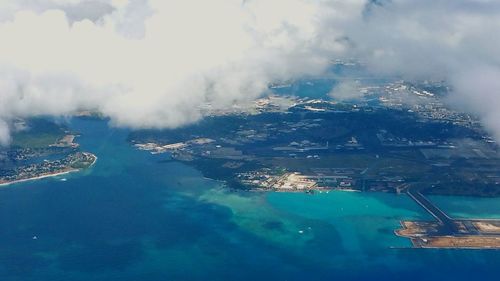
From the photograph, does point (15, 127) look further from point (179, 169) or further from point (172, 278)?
point (172, 278)

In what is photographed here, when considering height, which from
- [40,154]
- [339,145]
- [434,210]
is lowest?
[434,210]

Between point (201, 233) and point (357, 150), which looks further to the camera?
point (357, 150)

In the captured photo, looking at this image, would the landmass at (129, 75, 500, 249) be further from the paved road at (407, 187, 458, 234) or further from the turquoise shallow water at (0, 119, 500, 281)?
the turquoise shallow water at (0, 119, 500, 281)

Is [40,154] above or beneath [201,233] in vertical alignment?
above

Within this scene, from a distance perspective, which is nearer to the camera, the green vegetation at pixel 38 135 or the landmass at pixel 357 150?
the landmass at pixel 357 150

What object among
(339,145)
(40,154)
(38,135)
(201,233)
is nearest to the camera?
(201,233)

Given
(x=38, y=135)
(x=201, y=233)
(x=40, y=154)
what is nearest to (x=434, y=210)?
(x=201, y=233)

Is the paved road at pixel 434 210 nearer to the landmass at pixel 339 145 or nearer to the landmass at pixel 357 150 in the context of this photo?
the landmass at pixel 357 150

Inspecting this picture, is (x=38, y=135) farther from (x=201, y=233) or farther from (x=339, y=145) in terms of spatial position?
(x=201, y=233)

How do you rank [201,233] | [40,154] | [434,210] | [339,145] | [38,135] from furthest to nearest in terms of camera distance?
[38,135] < [339,145] < [40,154] < [434,210] < [201,233]

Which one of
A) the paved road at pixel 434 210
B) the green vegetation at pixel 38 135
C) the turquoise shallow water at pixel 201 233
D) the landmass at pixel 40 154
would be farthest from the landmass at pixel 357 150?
the green vegetation at pixel 38 135
